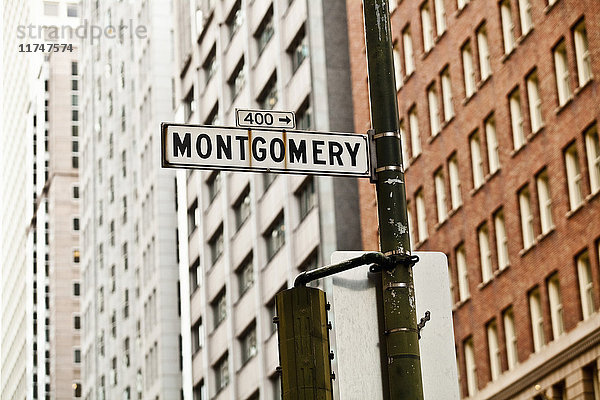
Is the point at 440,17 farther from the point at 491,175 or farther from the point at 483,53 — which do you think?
the point at 491,175

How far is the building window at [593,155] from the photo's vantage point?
43.9 m

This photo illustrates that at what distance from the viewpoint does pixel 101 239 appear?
11044cm

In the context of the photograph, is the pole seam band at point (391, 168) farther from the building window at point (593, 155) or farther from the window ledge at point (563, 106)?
the window ledge at point (563, 106)

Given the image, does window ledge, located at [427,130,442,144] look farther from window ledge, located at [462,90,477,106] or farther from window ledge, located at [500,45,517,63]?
window ledge, located at [500,45,517,63]

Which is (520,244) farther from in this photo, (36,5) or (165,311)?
(36,5)

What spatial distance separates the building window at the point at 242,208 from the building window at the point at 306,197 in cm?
680

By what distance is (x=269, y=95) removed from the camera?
69625 millimetres

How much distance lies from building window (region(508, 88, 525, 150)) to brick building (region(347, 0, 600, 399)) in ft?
0.11

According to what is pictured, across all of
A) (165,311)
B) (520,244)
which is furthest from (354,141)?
(165,311)

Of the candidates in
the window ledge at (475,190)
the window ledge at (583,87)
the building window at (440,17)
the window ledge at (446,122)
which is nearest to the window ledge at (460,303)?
the window ledge at (475,190)

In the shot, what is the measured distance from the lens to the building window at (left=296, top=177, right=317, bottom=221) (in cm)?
6197

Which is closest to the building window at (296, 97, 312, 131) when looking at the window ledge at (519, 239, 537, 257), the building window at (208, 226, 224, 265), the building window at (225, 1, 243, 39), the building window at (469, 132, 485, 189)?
the building window at (225, 1, 243, 39)

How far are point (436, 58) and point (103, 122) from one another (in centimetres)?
5994

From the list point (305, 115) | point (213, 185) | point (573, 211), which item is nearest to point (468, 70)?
point (573, 211)
